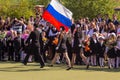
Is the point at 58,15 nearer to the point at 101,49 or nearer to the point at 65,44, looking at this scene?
the point at 65,44

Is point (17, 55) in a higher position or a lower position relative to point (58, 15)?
lower

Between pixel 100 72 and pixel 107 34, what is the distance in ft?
9.58

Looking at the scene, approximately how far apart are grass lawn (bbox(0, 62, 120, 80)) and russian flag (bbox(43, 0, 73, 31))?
199 centimetres

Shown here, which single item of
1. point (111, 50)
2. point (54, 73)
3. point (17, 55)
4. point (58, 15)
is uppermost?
point (58, 15)

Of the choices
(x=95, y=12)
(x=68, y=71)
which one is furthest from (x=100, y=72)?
(x=95, y=12)

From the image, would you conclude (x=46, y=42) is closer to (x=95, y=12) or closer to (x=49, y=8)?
(x=49, y=8)

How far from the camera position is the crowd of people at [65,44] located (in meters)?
17.7

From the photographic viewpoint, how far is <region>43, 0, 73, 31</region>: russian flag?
18.3 meters

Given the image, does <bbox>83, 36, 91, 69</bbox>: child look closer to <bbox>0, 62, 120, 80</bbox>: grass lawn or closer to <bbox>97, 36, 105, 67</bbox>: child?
<bbox>97, 36, 105, 67</bbox>: child

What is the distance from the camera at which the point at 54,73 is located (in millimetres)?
16219

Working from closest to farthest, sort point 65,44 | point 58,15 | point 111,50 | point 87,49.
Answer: point 65,44
point 111,50
point 58,15
point 87,49

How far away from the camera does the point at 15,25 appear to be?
2239cm

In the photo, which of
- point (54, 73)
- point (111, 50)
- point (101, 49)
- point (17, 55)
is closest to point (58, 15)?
point (101, 49)

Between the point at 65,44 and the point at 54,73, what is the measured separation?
6.01ft
